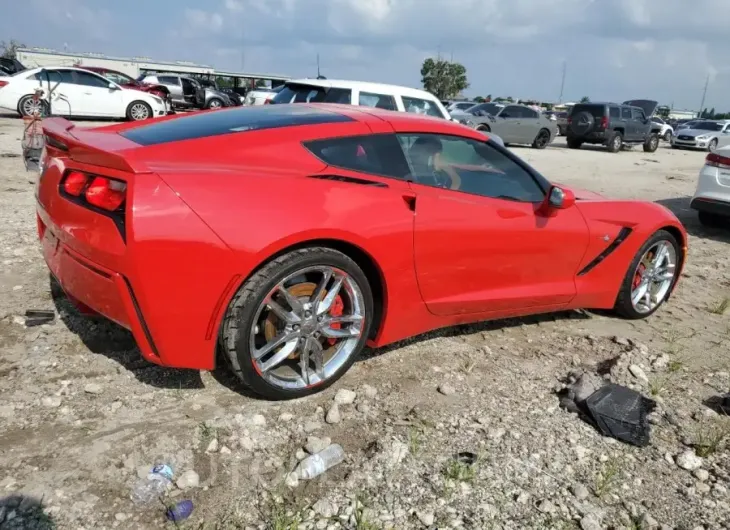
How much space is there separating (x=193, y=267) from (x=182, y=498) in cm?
89

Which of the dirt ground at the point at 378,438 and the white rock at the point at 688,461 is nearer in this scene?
the dirt ground at the point at 378,438

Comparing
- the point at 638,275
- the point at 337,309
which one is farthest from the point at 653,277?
the point at 337,309

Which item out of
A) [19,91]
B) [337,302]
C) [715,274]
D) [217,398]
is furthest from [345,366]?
[19,91]

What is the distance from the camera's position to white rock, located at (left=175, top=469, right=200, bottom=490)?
7.47 feet

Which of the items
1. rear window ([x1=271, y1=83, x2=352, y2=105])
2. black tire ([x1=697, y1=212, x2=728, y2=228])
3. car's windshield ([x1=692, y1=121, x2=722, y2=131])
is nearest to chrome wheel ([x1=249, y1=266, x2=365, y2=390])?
rear window ([x1=271, y1=83, x2=352, y2=105])

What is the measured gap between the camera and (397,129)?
322 cm

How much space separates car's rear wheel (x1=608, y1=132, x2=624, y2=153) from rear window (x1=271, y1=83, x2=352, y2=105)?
15319 mm

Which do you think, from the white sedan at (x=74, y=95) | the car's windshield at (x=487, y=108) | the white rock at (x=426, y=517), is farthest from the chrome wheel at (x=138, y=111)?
the white rock at (x=426, y=517)

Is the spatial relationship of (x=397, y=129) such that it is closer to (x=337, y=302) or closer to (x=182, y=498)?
(x=337, y=302)

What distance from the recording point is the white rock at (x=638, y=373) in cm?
344

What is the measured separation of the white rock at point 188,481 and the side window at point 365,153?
152 cm

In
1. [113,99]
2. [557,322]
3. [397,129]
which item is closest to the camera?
[397,129]

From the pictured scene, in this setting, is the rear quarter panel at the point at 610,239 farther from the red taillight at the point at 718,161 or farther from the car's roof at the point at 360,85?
the car's roof at the point at 360,85

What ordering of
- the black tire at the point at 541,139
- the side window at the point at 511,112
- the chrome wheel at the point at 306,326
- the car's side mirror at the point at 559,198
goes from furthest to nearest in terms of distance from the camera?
1. the black tire at the point at 541,139
2. the side window at the point at 511,112
3. the car's side mirror at the point at 559,198
4. the chrome wheel at the point at 306,326
